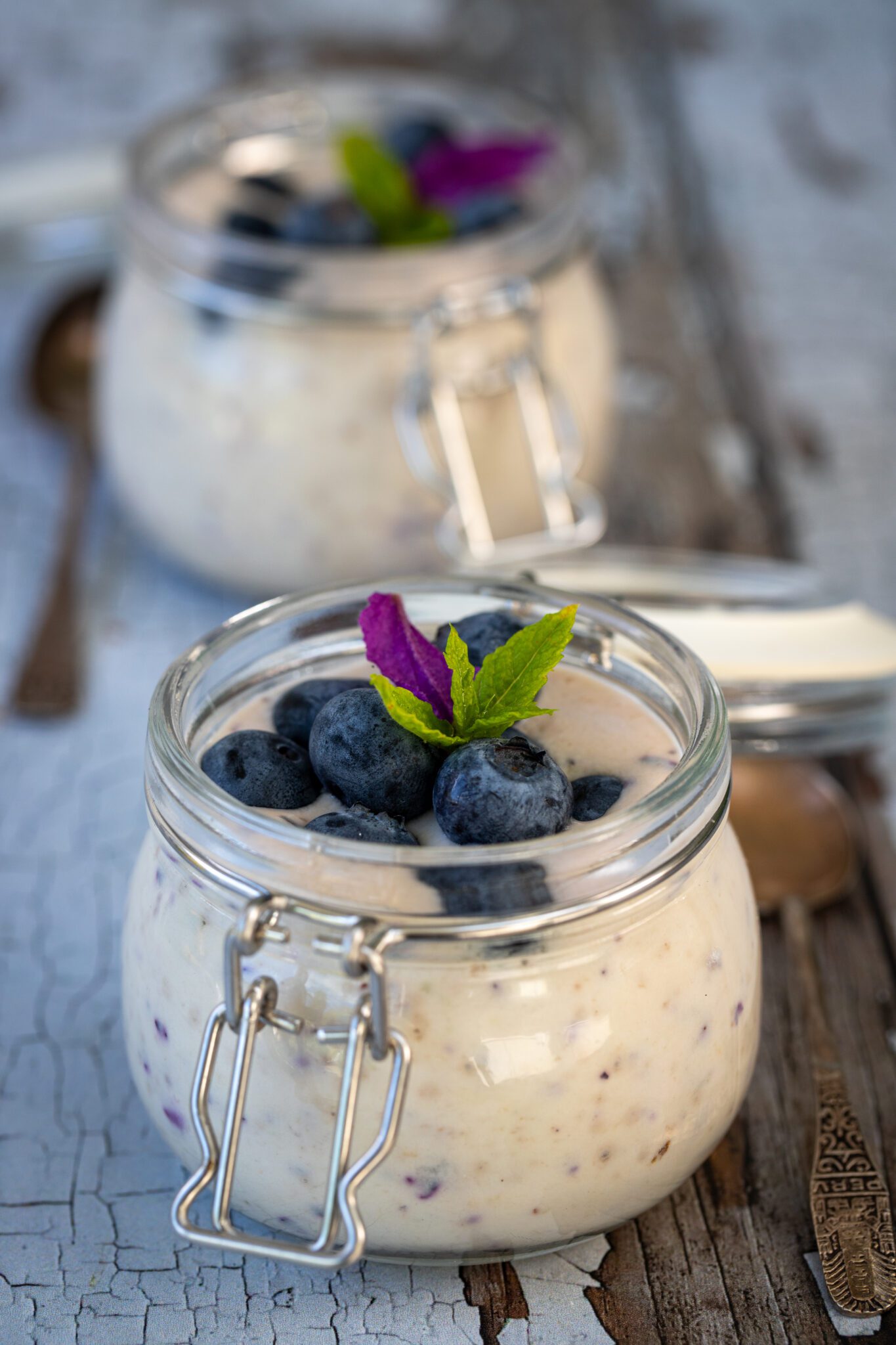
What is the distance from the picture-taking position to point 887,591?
1393 mm

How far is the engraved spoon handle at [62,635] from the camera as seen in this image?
1.28 m

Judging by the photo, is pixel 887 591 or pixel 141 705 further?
pixel 887 591

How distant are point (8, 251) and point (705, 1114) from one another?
1.32m

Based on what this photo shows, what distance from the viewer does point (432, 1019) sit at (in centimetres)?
68

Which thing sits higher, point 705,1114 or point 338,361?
point 338,361

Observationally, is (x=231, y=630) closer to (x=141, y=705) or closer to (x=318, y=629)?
(x=318, y=629)

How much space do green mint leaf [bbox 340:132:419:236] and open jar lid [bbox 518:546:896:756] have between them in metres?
0.39

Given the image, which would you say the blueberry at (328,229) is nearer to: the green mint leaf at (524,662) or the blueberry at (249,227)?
the blueberry at (249,227)

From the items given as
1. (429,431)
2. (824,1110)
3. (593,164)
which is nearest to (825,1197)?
(824,1110)

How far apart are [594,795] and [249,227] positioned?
73 centimetres

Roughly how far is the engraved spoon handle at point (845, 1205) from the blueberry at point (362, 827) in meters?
0.32

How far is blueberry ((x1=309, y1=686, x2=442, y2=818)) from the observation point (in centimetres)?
72

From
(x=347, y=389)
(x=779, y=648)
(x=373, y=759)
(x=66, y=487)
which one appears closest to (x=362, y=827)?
(x=373, y=759)

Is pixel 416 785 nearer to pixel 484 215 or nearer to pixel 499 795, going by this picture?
pixel 499 795
